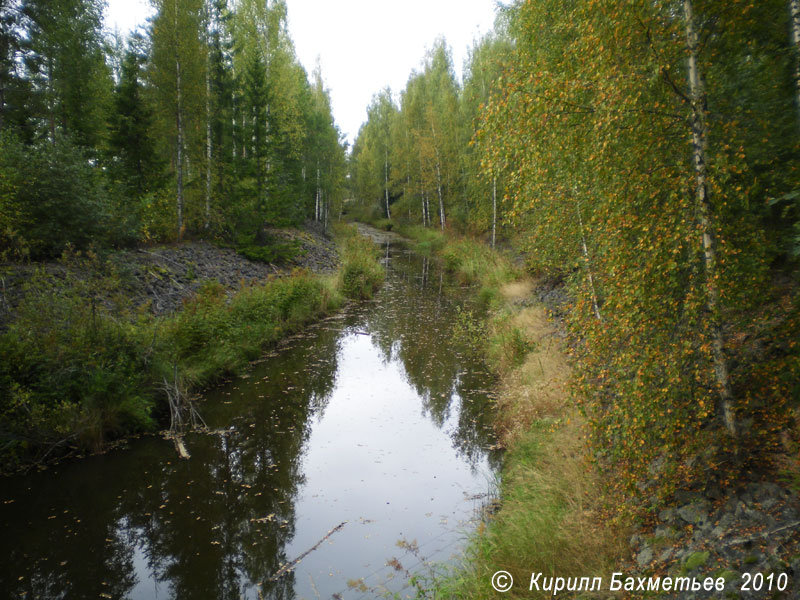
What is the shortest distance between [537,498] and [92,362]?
6930 mm

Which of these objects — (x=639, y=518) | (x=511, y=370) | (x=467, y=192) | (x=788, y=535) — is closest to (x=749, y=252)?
(x=788, y=535)

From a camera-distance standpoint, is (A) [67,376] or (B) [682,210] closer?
(B) [682,210]

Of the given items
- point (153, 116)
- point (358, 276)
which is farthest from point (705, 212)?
point (153, 116)

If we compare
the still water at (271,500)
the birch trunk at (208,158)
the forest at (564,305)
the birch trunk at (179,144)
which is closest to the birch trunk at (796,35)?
the forest at (564,305)

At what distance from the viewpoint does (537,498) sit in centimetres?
508

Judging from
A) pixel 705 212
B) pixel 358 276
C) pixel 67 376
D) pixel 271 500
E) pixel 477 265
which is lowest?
pixel 271 500

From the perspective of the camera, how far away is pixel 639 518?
12.7 ft

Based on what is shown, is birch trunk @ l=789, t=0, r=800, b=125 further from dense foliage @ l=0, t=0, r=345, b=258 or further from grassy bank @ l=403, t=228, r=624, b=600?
dense foliage @ l=0, t=0, r=345, b=258

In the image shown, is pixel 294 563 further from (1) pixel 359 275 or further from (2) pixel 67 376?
(1) pixel 359 275

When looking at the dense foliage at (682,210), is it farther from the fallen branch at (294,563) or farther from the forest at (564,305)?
the fallen branch at (294,563)

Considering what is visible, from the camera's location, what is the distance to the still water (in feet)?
16.2

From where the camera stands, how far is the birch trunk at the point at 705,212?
3312mm

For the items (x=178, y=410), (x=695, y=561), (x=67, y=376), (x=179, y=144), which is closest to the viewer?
(x=695, y=561)

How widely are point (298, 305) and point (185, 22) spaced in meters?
11.0
